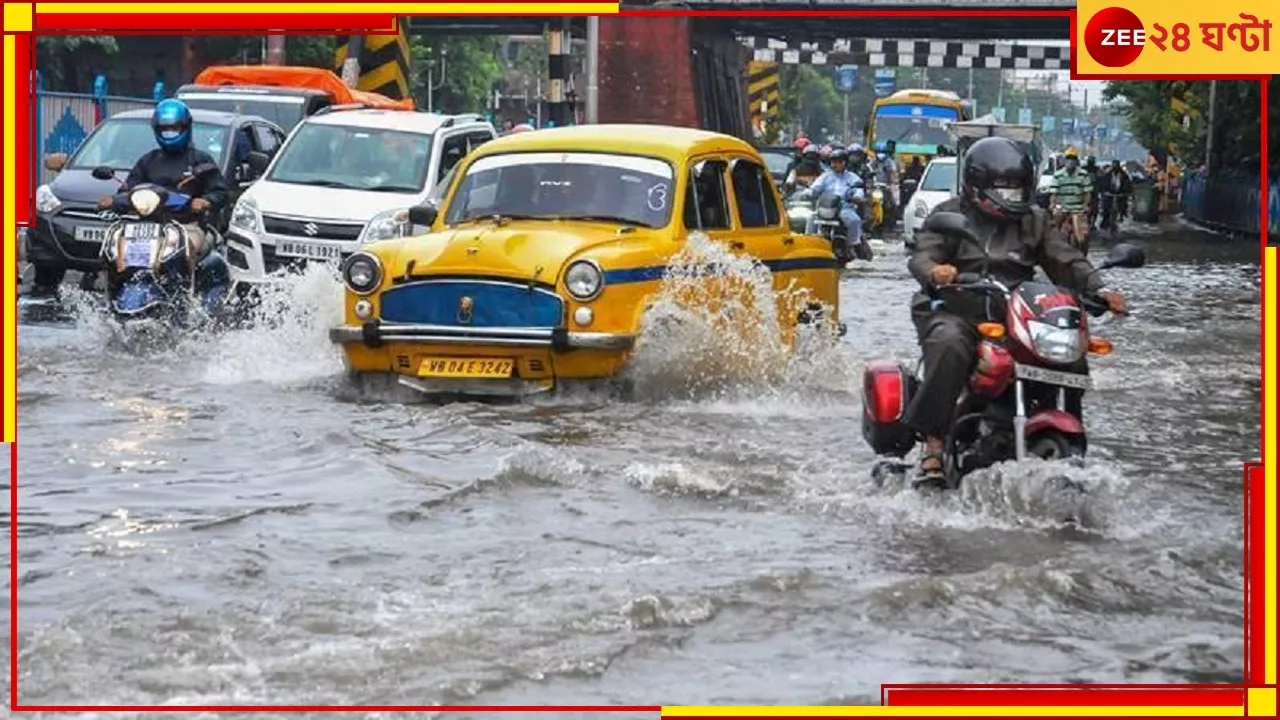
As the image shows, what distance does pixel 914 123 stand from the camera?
63.9m

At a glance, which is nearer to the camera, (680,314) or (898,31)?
(680,314)

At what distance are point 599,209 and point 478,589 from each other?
6246mm

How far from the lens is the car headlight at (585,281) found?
12.7 meters

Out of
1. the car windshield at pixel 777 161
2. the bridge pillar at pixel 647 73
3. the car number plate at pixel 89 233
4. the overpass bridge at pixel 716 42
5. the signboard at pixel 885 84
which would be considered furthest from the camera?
the signboard at pixel 885 84

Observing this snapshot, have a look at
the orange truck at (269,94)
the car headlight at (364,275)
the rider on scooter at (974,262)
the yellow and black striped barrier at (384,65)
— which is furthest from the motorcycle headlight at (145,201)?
the yellow and black striped barrier at (384,65)

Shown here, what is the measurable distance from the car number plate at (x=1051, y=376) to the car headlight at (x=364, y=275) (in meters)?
4.85

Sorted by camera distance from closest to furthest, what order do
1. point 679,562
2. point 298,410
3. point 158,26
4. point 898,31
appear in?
point 679,562 → point 158,26 → point 298,410 → point 898,31

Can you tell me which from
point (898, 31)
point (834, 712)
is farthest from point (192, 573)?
point (898, 31)

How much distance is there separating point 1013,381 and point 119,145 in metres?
12.8

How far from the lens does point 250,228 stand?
58.4 ft

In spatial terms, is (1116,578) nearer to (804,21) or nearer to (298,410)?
(298,410)

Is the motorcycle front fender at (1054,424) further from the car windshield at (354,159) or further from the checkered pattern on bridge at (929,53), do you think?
the checkered pattern on bridge at (929,53)

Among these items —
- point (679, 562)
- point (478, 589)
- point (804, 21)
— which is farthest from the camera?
point (804, 21)

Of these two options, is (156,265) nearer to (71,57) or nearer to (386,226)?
(386,226)
